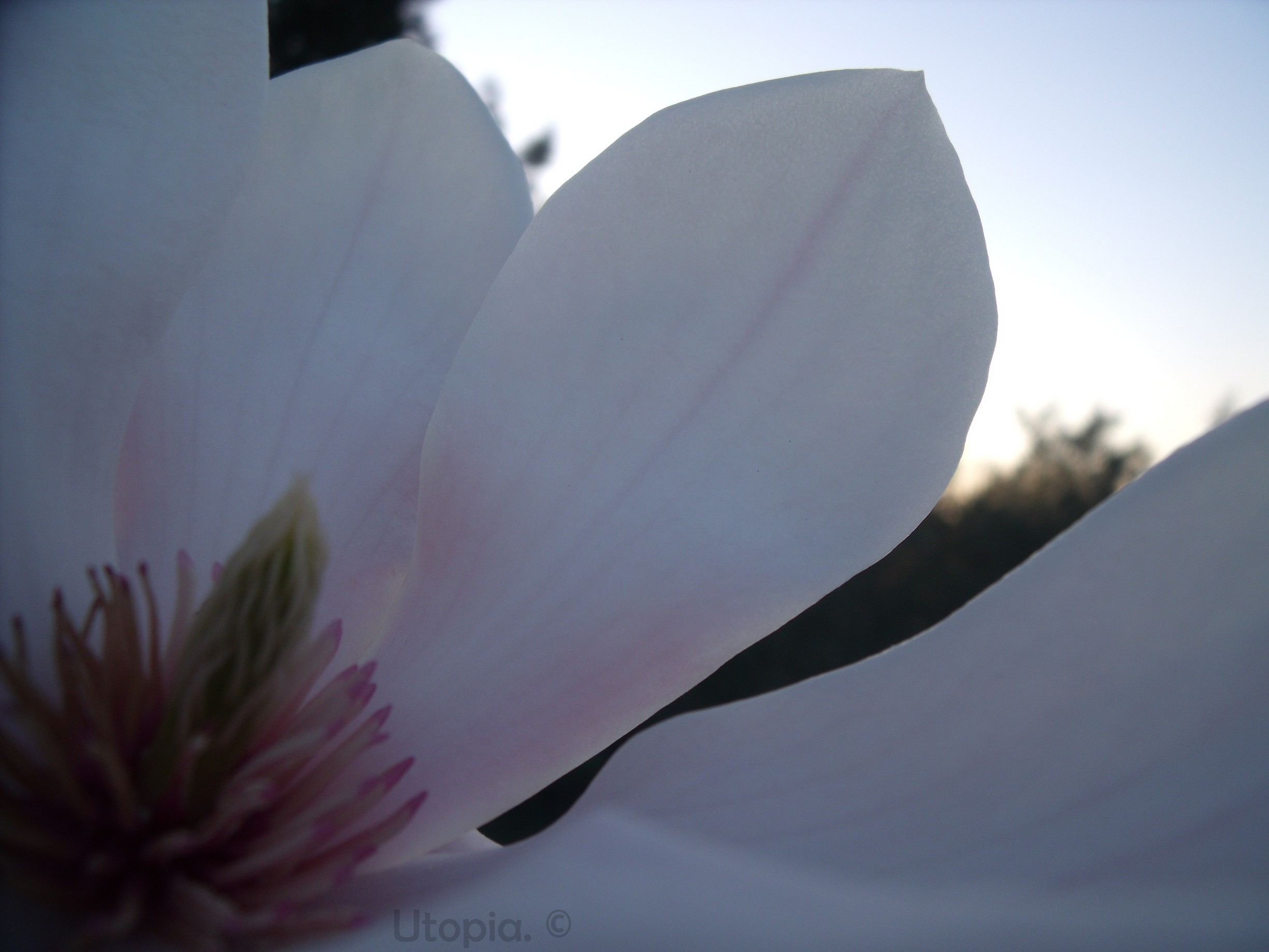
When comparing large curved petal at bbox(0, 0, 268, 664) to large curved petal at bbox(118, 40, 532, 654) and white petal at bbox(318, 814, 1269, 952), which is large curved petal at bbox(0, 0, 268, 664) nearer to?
large curved petal at bbox(118, 40, 532, 654)

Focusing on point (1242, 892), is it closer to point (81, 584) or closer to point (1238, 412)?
point (1238, 412)

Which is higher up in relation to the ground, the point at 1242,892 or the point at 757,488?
the point at 757,488

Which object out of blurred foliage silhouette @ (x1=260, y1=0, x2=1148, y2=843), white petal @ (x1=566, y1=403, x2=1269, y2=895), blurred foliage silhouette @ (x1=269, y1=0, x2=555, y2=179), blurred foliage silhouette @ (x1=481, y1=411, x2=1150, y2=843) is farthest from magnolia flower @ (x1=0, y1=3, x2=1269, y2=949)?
blurred foliage silhouette @ (x1=269, y1=0, x2=555, y2=179)

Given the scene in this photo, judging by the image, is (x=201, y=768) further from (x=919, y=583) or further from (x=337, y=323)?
(x=919, y=583)

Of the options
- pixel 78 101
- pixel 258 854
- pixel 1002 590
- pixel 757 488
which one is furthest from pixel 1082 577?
pixel 78 101

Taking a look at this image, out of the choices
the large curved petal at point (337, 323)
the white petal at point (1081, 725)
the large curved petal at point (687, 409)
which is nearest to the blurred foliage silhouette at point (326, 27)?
the large curved petal at point (337, 323)

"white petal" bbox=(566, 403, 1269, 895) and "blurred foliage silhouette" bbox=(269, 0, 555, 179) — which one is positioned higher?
"blurred foliage silhouette" bbox=(269, 0, 555, 179)

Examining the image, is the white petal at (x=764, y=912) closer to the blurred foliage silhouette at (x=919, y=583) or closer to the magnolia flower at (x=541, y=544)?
the magnolia flower at (x=541, y=544)
